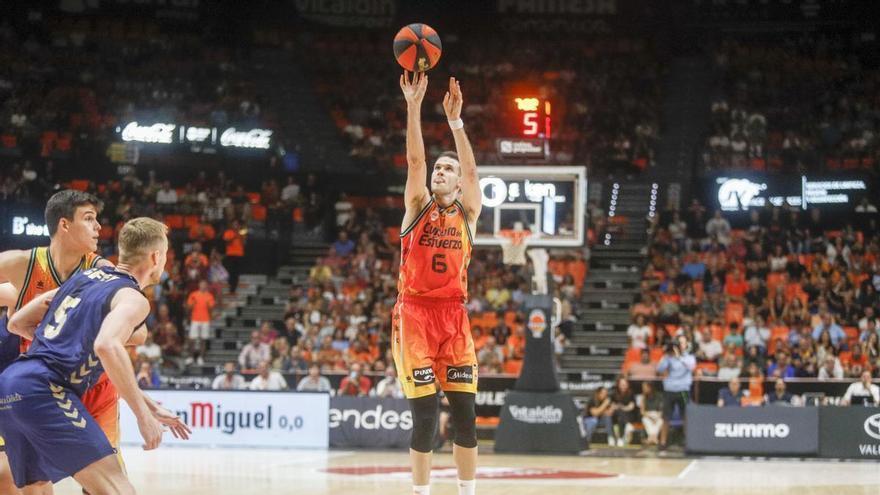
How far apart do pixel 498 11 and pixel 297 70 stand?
5835 mm

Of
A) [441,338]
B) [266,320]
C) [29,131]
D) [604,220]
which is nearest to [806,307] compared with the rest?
[604,220]

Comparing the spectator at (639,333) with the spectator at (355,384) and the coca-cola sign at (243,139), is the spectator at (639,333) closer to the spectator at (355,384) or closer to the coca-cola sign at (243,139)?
the spectator at (355,384)

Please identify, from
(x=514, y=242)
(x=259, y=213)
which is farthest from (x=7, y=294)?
(x=259, y=213)

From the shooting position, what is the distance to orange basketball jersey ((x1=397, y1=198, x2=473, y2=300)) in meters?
7.82

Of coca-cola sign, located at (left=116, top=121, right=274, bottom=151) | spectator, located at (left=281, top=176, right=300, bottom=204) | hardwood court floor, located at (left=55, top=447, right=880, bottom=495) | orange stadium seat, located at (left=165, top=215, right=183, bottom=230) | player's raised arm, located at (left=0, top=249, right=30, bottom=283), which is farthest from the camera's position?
coca-cola sign, located at (left=116, top=121, right=274, bottom=151)

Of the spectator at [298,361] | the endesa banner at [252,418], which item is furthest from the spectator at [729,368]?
the spectator at [298,361]

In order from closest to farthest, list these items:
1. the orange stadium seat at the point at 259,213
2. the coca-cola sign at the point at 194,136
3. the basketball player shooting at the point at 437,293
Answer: the basketball player shooting at the point at 437,293 < the orange stadium seat at the point at 259,213 < the coca-cola sign at the point at 194,136

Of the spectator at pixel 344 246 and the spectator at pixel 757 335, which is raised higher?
the spectator at pixel 344 246

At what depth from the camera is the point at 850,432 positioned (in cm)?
1603

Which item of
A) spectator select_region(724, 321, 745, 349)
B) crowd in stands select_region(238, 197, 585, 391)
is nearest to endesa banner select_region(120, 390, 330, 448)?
crowd in stands select_region(238, 197, 585, 391)

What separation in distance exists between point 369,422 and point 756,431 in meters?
5.36

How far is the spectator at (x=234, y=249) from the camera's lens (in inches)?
973

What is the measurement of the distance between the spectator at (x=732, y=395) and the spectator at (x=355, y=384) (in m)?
5.22

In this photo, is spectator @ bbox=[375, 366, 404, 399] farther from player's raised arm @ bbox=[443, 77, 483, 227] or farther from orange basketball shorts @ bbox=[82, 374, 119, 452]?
orange basketball shorts @ bbox=[82, 374, 119, 452]
